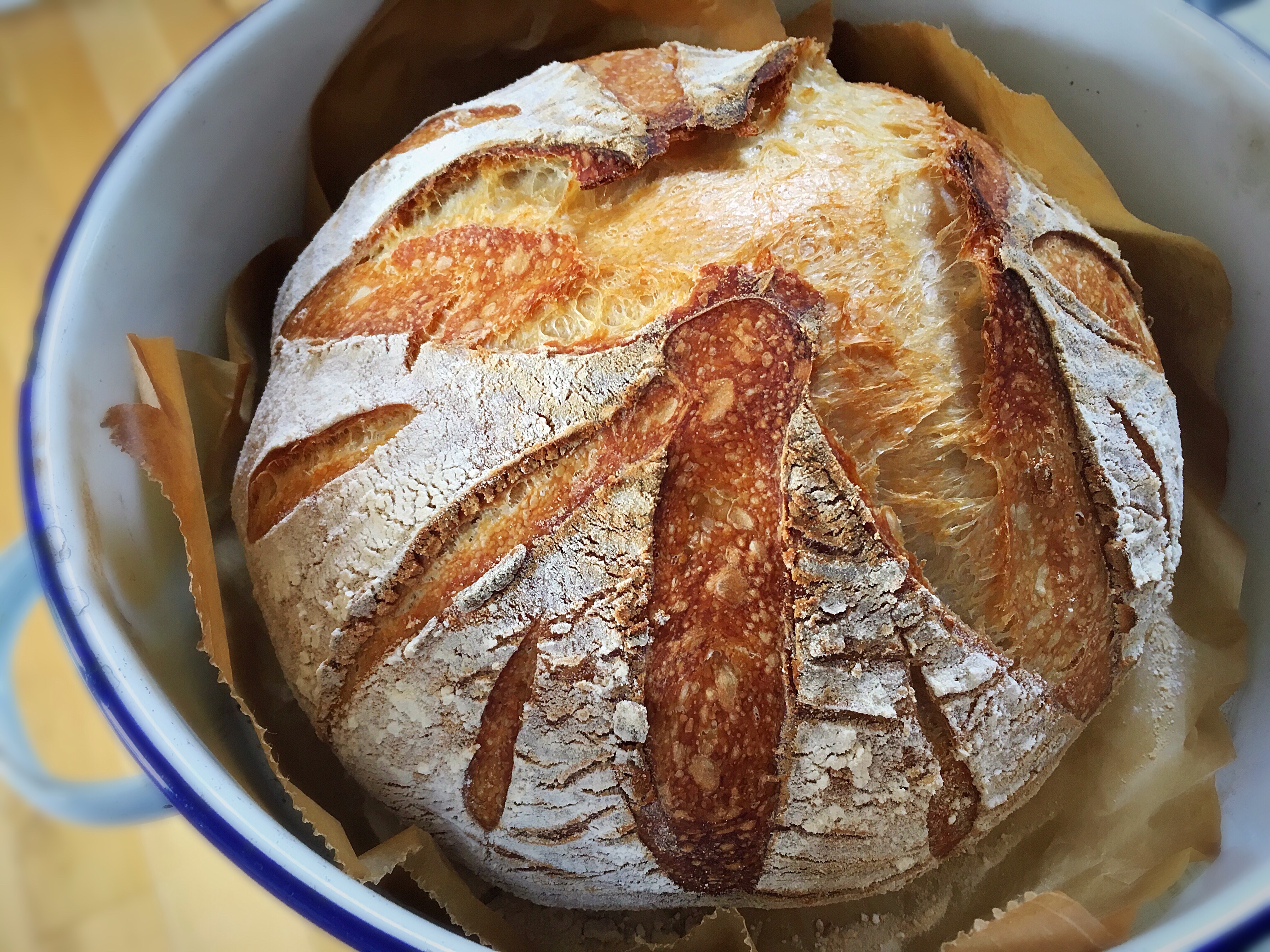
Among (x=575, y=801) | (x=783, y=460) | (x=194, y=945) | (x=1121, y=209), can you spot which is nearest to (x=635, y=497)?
(x=783, y=460)

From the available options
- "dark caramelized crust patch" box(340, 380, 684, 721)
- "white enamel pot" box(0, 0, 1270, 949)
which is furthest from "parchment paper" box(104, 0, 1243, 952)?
"dark caramelized crust patch" box(340, 380, 684, 721)

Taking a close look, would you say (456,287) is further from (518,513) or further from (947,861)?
(947,861)

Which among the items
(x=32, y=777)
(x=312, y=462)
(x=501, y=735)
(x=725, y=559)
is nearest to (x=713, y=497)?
(x=725, y=559)

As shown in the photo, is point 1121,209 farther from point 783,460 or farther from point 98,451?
point 98,451

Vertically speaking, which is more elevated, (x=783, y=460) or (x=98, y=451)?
(x=783, y=460)

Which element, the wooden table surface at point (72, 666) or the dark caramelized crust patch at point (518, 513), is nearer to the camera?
the dark caramelized crust patch at point (518, 513)

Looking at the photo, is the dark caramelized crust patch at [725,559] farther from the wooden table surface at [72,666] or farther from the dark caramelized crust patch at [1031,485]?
the wooden table surface at [72,666]

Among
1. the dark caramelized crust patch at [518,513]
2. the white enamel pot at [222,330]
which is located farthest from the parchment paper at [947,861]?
the dark caramelized crust patch at [518,513]
